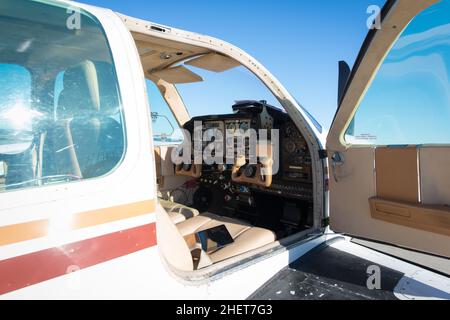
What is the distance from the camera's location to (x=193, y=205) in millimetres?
4047

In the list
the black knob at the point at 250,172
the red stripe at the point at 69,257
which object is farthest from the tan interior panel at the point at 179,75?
the red stripe at the point at 69,257

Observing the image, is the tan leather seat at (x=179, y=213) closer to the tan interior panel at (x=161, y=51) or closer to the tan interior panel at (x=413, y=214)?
the tan interior panel at (x=161, y=51)

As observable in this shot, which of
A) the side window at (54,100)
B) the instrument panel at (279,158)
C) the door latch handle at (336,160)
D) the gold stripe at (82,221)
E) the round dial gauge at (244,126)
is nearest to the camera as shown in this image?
the gold stripe at (82,221)

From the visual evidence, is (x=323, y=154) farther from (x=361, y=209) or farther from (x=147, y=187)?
(x=147, y=187)

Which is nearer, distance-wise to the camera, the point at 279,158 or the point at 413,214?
the point at 413,214

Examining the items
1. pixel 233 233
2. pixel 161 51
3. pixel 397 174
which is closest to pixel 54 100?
pixel 161 51

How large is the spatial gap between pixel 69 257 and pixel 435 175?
1935 mm

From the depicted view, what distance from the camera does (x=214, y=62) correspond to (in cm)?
239

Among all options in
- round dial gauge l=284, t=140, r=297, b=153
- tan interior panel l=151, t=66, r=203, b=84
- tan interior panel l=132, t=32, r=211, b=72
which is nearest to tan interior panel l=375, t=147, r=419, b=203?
round dial gauge l=284, t=140, r=297, b=153

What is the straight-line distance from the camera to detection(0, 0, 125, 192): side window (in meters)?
1.04

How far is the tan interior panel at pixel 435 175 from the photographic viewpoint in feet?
5.39

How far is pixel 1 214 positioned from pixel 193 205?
3.20m

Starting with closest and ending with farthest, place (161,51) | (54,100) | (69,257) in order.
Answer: (69,257) < (54,100) < (161,51)

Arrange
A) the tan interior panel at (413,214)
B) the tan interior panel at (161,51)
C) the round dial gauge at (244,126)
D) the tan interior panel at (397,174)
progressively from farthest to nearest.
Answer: the round dial gauge at (244,126) → the tan interior panel at (161,51) → the tan interior panel at (397,174) → the tan interior panel at (413,214)
